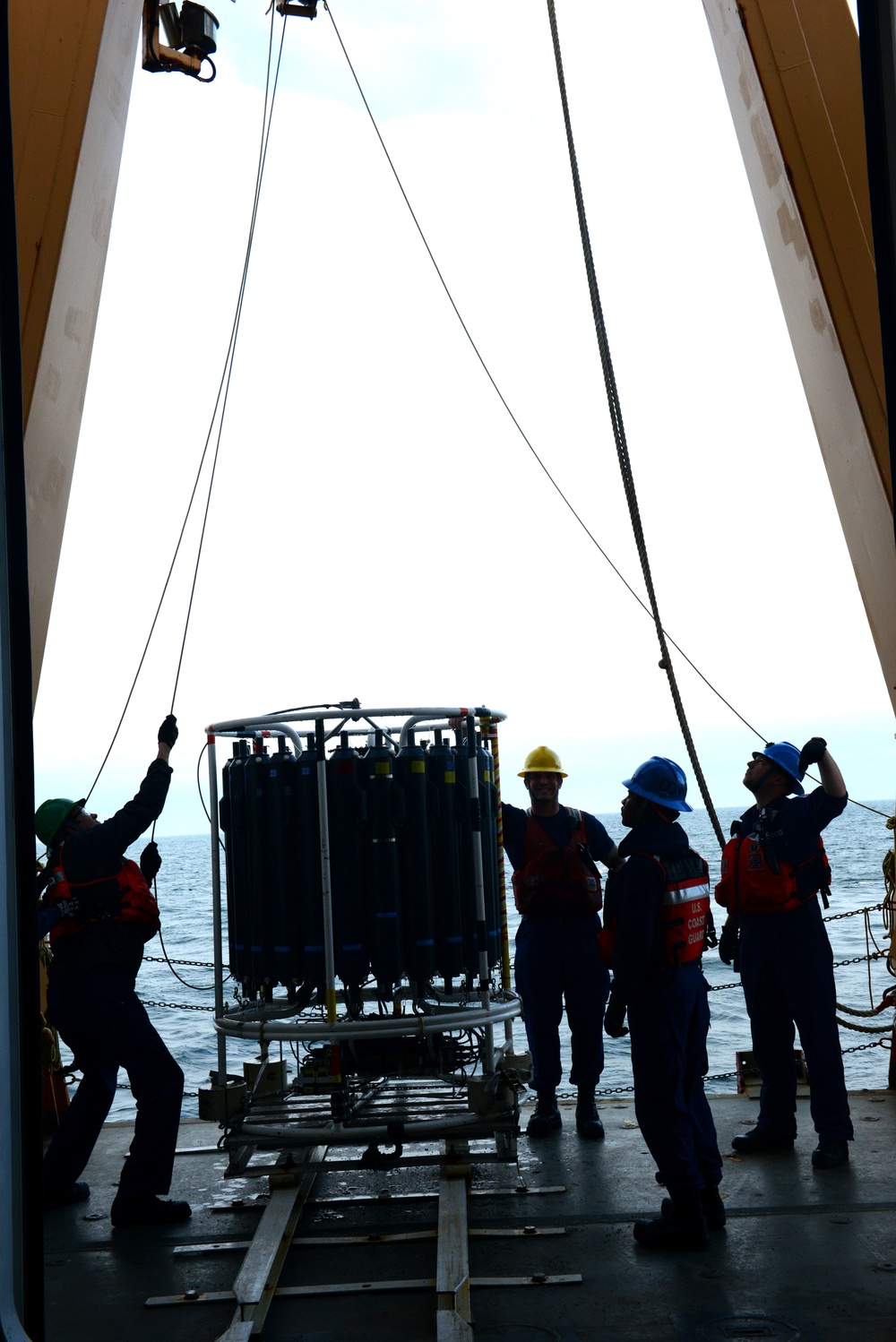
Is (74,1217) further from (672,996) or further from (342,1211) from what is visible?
(672,996)

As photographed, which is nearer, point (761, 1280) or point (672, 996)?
point (761, 1280)

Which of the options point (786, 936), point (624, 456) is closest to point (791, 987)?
point (786, 936)

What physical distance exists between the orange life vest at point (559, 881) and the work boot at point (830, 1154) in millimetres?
1516

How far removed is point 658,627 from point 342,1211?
280 cm

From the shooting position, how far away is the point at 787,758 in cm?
553

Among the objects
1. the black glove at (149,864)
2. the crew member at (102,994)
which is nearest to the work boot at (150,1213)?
the crew member at (102,994)

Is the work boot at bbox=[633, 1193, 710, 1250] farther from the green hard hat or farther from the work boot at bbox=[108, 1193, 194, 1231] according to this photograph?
the green hard hat

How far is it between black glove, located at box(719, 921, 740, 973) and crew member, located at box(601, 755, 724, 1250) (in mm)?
1113

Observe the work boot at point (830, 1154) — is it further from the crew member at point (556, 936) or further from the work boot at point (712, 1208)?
the crew member at point (556, 936)

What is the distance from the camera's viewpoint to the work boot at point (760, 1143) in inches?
210

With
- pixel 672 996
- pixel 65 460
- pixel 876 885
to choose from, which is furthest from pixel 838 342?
pixel 876 885

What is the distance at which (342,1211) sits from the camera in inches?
187

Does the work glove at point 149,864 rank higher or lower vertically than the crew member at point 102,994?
higher

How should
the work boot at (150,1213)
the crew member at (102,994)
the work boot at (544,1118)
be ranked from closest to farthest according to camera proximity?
the work boot at (150,1213) < the crew member at (102,994) < the work boot at (544,1118)
